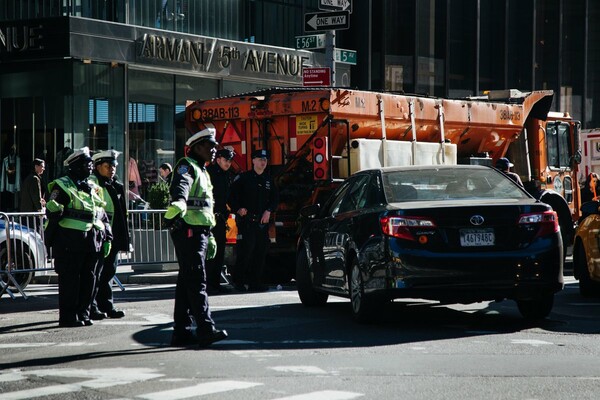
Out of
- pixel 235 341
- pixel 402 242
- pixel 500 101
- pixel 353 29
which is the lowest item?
pixel 235 341

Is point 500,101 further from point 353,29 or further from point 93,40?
point 353,29

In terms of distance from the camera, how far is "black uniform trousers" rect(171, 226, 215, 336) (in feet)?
32.8

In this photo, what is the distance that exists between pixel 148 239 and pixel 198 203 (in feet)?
26.4

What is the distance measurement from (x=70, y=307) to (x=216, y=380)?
4.06 m

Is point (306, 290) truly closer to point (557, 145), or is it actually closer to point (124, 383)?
point (124, 383)

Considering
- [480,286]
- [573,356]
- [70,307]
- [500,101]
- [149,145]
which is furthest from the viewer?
[149,145]

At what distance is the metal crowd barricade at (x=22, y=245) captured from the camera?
→ 51.8 ft

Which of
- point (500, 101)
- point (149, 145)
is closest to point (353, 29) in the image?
point (149, 145)

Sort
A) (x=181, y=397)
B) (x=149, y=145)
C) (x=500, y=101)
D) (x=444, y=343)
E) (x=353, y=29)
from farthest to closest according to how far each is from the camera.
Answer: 1. (x=353, y=29)
2. (x=149, y=145)
3. (x=500, y=101)
4. (x=444, y=343)
5. (x=181, y=397)

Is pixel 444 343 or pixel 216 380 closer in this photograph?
pixel 216 380

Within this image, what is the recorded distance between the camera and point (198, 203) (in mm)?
10164

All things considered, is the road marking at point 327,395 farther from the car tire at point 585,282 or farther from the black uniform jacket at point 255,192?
the black uniform jacket at point 255,192

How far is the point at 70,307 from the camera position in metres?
12.0

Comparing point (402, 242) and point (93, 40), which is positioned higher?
point (93, 40)
